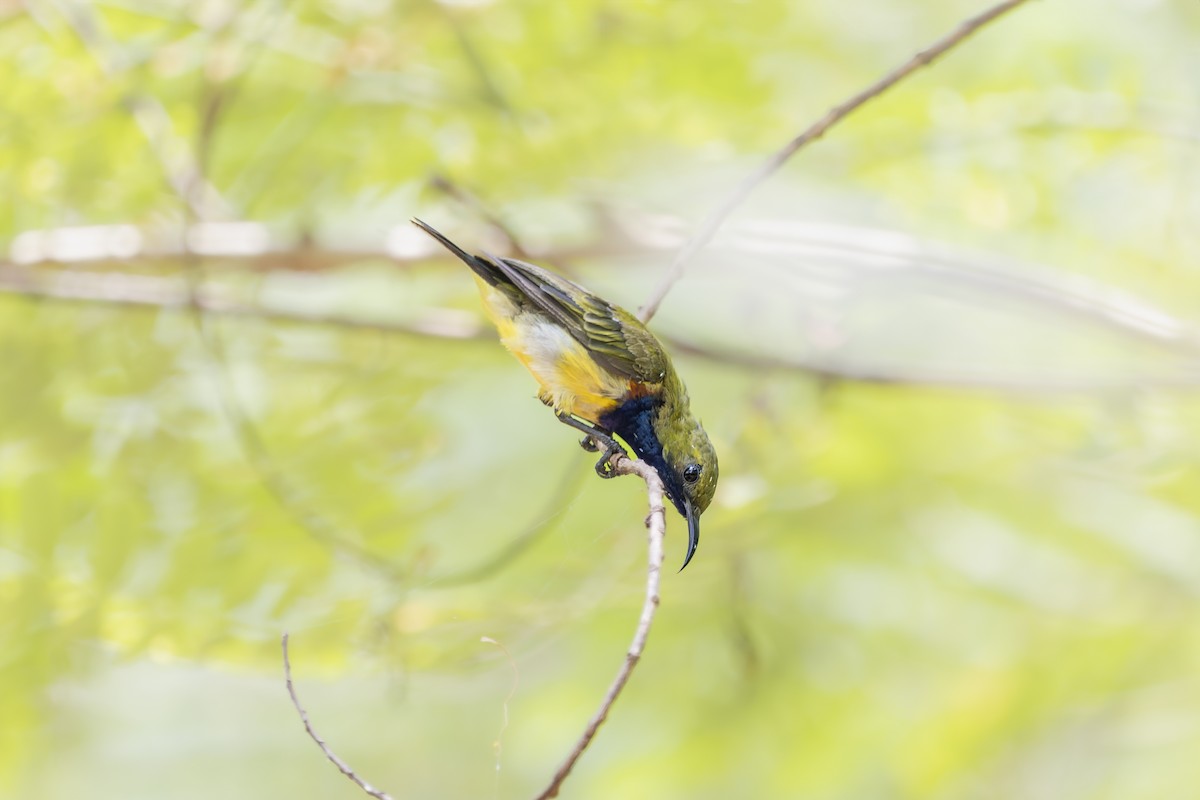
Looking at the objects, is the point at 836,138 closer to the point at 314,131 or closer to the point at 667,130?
the point at 667,130

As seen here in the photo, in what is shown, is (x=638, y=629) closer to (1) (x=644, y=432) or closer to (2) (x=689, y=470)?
(2) (x=689, y=470)

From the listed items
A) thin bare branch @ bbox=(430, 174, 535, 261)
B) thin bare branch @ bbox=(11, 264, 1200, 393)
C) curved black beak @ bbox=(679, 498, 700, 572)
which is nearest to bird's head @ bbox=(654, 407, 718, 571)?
curved black beak @ bbox=(679, 498, 700, 572)

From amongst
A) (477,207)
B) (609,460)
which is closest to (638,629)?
(609,460)

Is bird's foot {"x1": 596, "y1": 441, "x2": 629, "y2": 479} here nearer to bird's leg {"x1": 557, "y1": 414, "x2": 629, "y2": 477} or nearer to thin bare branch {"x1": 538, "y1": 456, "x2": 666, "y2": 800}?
bird's leg {"x1": 557, "y1": 414, "x2": 629, "y2": 477}

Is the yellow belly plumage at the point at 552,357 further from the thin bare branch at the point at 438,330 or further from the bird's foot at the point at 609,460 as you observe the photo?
the thin bare branch at the point at 438,330

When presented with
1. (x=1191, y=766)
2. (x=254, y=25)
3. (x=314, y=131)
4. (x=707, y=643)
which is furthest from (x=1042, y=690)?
(x=254, y=25)

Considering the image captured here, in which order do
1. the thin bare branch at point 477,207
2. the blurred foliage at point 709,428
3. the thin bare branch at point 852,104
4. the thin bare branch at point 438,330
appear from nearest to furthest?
the thin bare branch at point 852,104 < the thin bare branch at point 477,207 < the blurred foliage at point 709,428 < the thin bare branch at point 438,330

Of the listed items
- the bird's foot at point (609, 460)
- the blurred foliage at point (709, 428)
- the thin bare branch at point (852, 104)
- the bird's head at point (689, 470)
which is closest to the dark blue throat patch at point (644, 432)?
the bird's head at point (689, 470)

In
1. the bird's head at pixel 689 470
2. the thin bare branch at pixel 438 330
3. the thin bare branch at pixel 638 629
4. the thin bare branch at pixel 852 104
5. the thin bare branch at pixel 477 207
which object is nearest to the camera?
the thin bare branch at pixel 638 629
